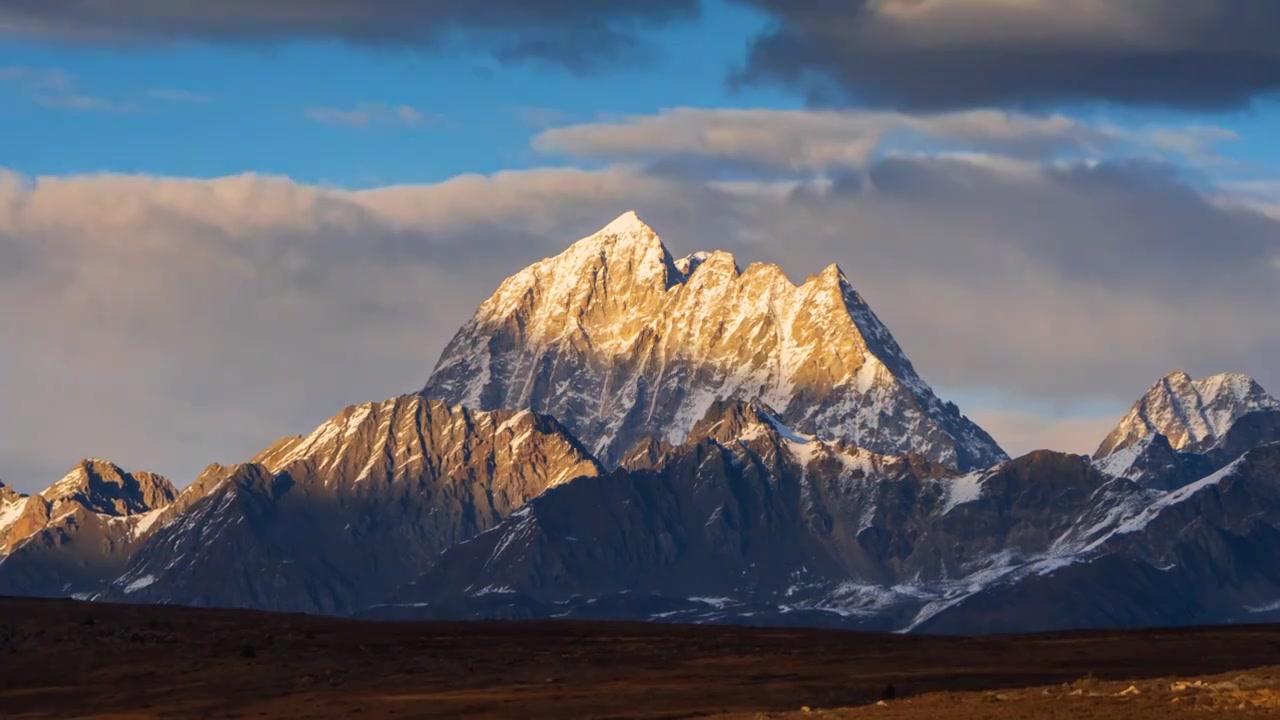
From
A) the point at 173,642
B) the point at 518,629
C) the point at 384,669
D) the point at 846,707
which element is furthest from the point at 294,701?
the point at 518,629

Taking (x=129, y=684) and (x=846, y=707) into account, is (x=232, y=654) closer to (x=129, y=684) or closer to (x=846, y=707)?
(x=129, y=684)

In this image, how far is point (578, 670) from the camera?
521ft

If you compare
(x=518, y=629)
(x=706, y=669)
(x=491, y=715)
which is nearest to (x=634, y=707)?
(x=491, y=715)

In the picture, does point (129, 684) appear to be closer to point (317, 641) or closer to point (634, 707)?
point (317, 641)

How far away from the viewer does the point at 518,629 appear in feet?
647

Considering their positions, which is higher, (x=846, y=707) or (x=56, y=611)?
(x=56, y=611)

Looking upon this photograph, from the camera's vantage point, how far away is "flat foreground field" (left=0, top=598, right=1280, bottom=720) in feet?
414

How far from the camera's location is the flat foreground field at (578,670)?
126213mm

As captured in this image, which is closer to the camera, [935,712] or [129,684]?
[935,712]

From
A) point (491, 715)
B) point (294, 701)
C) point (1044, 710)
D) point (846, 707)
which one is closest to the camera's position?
point (1044, 710)

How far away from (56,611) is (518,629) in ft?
121

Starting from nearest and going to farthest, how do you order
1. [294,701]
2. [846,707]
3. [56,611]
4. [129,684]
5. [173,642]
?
[846,707] → [294,701] → [129,684] → [173,642] → [56,611]

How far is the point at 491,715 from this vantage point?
13375cm

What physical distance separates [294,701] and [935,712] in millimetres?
46405
